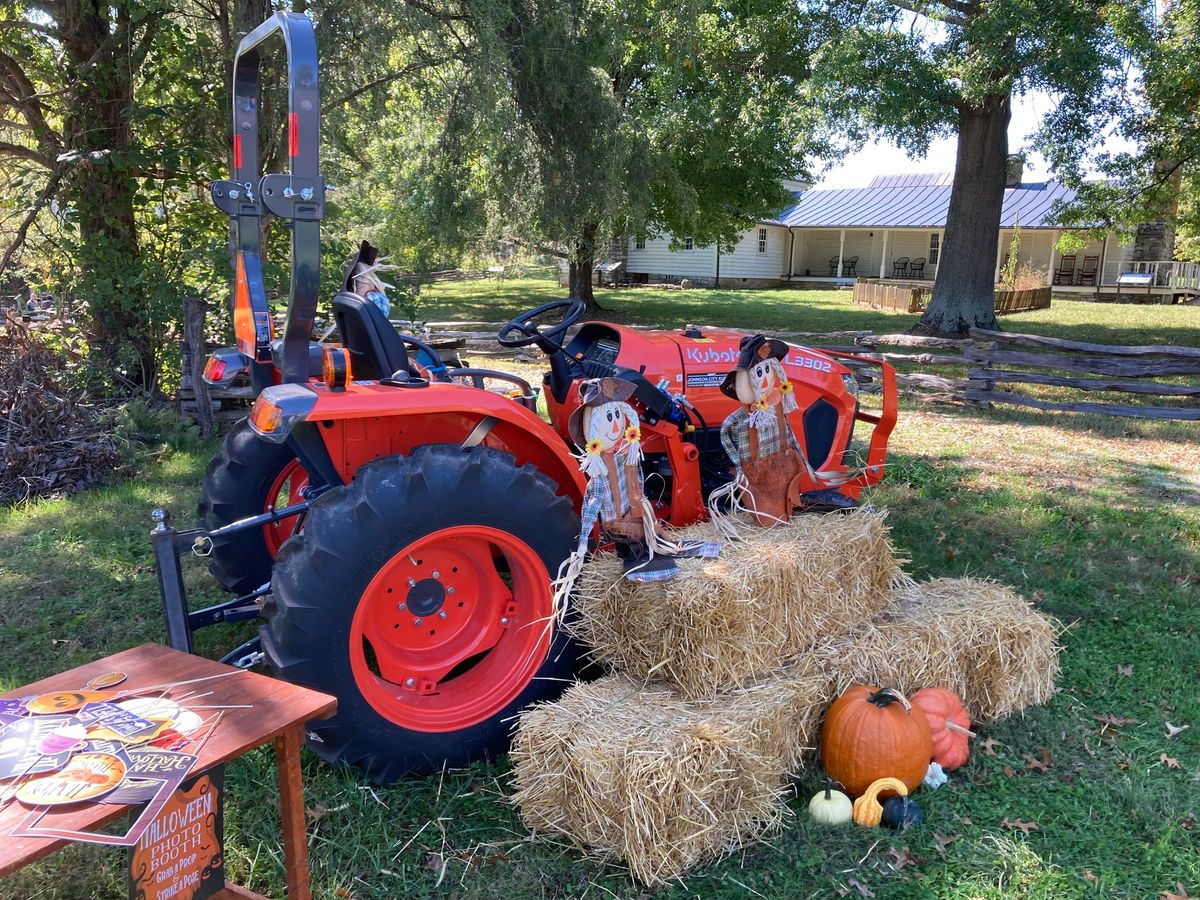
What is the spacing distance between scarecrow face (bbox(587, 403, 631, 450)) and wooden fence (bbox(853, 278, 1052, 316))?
819 inches

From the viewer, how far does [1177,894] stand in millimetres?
2734

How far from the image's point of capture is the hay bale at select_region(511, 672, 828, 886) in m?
2.71

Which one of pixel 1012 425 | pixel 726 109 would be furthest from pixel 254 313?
pixel 726 109

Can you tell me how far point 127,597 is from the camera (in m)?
4.62

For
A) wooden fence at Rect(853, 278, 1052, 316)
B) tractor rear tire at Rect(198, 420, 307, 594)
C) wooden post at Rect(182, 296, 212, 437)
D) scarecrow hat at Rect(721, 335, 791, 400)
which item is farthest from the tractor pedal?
wooden fence at Rect(853, 278, 1052, 316)

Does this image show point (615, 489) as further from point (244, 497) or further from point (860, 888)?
point (244, 497)

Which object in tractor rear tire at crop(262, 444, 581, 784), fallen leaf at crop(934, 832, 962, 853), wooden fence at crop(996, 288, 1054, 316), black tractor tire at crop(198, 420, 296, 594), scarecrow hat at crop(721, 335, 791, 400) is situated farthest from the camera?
wooden fence at crop(996, 288, 1054, 316)

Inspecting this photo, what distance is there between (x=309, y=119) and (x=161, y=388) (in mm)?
6477

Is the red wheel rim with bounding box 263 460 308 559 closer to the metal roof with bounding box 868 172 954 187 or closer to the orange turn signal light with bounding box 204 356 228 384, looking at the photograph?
the orange turn signal light with bounding box 204 356 228 384

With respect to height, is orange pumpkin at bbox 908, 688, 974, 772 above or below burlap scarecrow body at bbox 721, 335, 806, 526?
below

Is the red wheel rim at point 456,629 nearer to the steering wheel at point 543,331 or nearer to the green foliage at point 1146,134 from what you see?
the steering wheel at point 543,331

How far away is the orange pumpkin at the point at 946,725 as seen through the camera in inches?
132

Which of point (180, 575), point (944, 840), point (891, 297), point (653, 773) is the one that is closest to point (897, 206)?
point (891, 297)

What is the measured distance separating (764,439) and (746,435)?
0.08m
